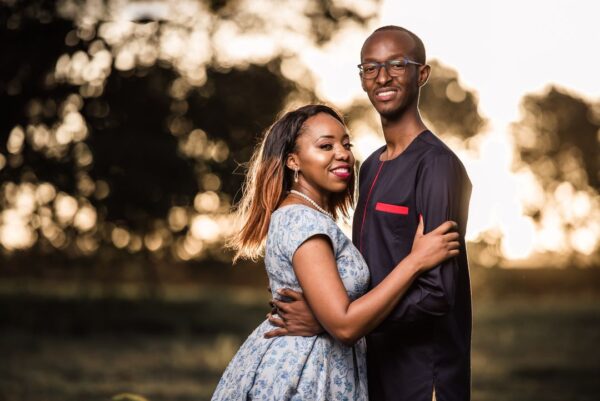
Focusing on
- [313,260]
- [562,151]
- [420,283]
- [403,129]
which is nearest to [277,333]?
[313,260]

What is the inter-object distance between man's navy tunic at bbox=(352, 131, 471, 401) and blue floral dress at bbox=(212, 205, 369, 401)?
4.5 inches

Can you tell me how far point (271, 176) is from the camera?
3742 mm

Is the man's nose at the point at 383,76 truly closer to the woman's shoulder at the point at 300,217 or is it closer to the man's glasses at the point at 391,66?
the man's glasses at the point at 391,66

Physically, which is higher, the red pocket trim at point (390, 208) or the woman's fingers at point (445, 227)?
the red pocket trim at point (390, 208)

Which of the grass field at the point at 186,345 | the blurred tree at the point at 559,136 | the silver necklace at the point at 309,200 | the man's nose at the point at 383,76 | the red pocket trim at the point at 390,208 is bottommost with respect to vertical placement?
the red pocket trim at the point at 390,208

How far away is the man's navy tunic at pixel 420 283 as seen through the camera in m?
3.35

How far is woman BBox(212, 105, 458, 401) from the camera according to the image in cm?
332

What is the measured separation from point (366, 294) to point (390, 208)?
1.32ft

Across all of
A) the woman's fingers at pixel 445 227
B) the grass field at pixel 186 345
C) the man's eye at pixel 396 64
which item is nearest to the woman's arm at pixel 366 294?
the woman's fingers at pixel 445 227

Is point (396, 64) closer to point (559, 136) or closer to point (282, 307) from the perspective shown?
point (282, 307)

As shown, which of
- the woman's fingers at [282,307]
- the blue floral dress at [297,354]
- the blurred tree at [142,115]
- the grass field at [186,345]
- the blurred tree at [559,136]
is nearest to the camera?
the blue floral dress at [297,354]

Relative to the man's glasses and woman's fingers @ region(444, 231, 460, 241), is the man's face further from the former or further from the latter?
woman's fingers @ region(444, 231, 460, 241)

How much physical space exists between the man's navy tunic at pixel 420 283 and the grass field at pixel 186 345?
7957 millimetres

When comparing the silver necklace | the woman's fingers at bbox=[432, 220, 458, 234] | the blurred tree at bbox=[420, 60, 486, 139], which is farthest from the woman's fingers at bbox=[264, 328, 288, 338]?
the blurred tree at bbox=[420, 60, 486, 139]
